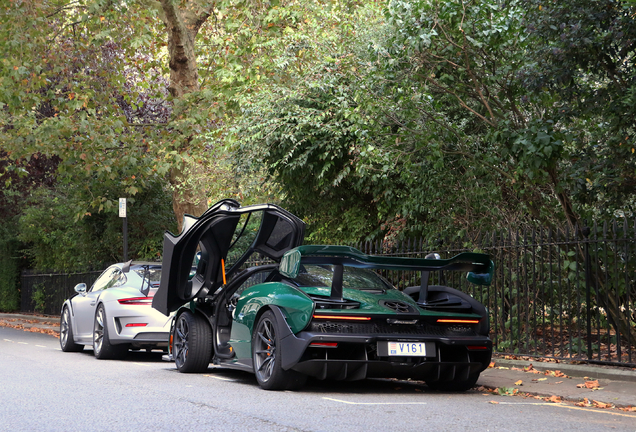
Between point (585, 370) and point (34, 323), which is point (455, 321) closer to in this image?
point (585, 370)

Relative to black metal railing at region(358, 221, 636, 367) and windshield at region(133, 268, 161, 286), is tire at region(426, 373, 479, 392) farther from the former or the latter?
windshield at region(133, 268, 161, 286)

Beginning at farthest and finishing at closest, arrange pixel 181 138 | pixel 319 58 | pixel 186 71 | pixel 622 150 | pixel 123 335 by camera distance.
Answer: pixel 186 71 < pixel 181 138 < pixel 319 58 < pixel 123 335 < pixel 622 150

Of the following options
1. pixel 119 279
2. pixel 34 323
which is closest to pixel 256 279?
pixel 119 279

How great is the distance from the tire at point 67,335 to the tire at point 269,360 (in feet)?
21.6

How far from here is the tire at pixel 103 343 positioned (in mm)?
11812

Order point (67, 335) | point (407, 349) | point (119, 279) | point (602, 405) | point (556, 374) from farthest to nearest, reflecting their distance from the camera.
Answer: point (67, 335), point (119, 279), point (556, 374), point (407, 349), point (602, 405)

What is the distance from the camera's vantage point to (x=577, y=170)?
930 cm

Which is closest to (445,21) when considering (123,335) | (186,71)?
(123,335)

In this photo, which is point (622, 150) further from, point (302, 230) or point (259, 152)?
point (259, 152)

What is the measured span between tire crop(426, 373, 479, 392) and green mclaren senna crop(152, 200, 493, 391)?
0.02m

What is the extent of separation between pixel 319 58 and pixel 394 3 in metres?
4.44

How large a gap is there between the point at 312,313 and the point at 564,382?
3133 mm

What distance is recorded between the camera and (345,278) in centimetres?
842

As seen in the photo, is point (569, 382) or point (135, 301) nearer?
point (569, 382)
